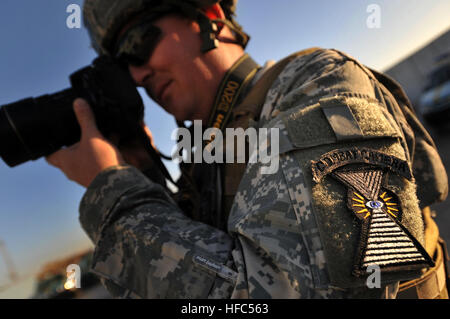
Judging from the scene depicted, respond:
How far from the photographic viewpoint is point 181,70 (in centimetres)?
132

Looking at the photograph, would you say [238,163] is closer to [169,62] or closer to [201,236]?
[201,236]

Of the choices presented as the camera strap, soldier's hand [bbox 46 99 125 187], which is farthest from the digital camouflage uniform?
the camera strap

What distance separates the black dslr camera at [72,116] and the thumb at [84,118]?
1.0 inches

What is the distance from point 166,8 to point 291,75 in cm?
84

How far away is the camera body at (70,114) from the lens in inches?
42.3

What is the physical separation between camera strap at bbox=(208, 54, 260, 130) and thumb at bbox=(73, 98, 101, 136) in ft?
1.68

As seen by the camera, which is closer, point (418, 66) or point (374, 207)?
point (374, 207)

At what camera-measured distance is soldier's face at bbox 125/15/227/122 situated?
1321 millimetres

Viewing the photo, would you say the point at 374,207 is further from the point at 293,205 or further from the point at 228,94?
the point at 228,94

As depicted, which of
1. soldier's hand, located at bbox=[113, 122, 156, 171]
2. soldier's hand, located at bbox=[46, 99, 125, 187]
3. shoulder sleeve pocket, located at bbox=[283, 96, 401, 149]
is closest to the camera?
shoulder sleeve pocket, located at bbox=[283, 96, 401, 149]

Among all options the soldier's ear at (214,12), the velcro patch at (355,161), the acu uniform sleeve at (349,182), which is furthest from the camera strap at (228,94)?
the velcro patch at (355,161)

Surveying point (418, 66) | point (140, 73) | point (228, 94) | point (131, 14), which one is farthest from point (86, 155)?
point (418, 66)

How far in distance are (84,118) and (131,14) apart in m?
0.61

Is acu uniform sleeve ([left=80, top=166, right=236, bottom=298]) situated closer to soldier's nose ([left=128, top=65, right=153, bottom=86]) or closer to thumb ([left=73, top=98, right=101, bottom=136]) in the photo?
thumb ([left=73, top=98, right=101, bottom=136])
